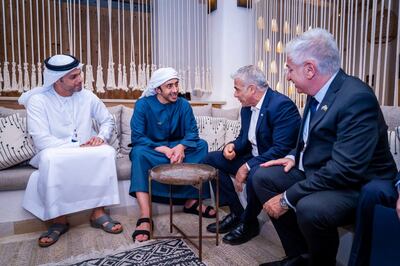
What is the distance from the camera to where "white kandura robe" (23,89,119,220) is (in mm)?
2059

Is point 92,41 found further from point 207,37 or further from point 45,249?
point 45,249

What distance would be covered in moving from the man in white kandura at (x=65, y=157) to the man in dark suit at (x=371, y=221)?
4.93 feet

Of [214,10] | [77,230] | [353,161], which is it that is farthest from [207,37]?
[353,161]

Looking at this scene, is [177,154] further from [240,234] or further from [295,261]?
[295,261]

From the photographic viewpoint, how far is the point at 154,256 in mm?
1792

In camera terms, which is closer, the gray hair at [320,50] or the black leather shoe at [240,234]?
the gray hair at [320,50]

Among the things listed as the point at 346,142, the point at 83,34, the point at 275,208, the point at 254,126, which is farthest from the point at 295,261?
the point at 83,34

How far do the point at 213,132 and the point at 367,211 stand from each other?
5.86ft

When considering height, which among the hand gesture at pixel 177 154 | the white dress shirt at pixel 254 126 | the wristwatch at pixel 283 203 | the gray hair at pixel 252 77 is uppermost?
the gray hair at pixel 252 77

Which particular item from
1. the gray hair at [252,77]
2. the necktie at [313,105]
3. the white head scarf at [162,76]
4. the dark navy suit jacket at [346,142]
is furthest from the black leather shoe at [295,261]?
the white head scarf at [162,76]

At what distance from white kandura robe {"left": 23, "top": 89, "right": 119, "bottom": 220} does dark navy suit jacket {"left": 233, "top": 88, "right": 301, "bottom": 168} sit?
40.8 inches

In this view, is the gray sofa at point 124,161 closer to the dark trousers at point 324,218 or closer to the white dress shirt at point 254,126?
the dark trousers at point 324,218

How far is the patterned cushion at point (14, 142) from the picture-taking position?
220 cm

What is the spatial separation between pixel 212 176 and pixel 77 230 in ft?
3.67
